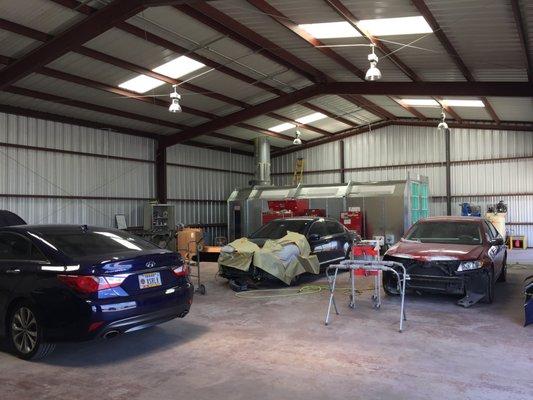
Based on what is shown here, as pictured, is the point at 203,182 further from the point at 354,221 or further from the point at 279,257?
the point at 279,257

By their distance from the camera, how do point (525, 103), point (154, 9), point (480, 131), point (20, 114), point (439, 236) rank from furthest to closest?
point (480, 131) → point (525, 103) → point (20, 114) → point (154, 9) → point (439, 236)

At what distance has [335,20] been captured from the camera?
9305mm

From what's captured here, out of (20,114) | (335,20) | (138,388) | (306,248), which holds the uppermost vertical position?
(335,20)

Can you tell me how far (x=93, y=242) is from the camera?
17.0 ft

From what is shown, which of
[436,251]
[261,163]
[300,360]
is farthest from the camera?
[261,163]

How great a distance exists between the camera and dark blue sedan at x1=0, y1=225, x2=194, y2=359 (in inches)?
173

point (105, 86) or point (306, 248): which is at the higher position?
point (105, 86)

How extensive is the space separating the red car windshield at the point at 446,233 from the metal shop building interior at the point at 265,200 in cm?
5

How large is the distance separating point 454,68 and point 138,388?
1060cm

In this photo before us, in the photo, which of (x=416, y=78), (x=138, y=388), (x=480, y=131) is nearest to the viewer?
(x=138, y=388)

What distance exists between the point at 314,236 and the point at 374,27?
4.47 m

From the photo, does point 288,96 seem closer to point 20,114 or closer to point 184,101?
point 184,101

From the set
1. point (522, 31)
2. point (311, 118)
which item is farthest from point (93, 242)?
point (311, 118)

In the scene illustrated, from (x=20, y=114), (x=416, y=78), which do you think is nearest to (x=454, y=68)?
(x=416, y=78)
